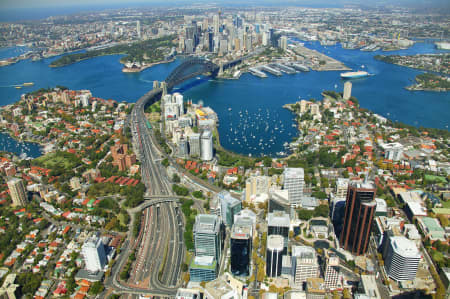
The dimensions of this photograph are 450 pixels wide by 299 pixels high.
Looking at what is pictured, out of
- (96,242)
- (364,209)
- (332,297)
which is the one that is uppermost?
(364,209)

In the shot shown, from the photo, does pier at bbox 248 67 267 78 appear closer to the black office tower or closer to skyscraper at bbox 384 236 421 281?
skyscraper at bbox 384 236 421 281

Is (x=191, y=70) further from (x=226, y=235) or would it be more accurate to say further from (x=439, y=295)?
(x=439, y=295)

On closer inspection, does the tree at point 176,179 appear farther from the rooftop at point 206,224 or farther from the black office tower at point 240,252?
the black office tower at point 240,252

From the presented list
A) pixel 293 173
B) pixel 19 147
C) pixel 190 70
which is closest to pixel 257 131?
pixel 293 173

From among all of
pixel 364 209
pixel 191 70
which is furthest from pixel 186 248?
pixel 191 70

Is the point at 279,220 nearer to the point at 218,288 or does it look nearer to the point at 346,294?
the point at 346,294

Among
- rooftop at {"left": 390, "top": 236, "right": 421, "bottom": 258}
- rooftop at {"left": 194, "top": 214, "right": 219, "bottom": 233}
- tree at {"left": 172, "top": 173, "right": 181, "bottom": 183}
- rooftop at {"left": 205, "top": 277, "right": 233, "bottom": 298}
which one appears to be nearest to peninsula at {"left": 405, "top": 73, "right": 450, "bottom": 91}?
rooftop at {"left": 390, "top": 236, "right": 421, "bottom": 258}
